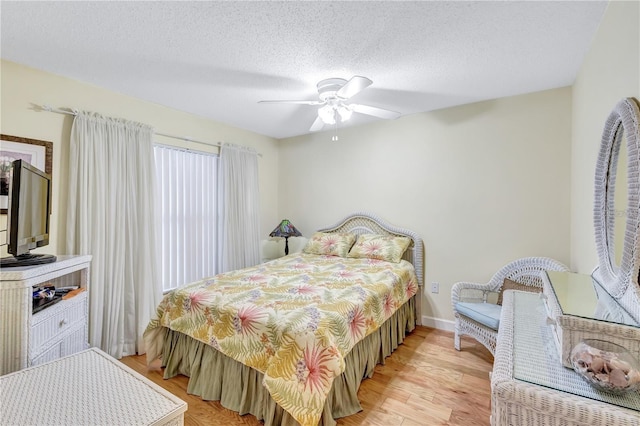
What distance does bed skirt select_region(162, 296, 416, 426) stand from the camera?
5.68 feet

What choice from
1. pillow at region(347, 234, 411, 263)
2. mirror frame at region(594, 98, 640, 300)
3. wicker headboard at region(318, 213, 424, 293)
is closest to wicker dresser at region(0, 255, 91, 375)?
pillow at region(347, 234, 411, 263)

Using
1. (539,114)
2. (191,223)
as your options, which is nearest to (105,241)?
(191,223)

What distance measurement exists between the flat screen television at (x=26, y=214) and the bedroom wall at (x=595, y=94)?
3.13 metres

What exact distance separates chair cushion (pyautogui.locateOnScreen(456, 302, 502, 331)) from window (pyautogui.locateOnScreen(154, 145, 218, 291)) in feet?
9.61

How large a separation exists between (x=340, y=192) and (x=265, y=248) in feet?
4.61

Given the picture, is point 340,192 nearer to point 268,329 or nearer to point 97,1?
point 268,329

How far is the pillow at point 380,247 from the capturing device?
3180 mm

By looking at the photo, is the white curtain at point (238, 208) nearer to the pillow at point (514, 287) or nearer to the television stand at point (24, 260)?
the television stand at point (24, 260)

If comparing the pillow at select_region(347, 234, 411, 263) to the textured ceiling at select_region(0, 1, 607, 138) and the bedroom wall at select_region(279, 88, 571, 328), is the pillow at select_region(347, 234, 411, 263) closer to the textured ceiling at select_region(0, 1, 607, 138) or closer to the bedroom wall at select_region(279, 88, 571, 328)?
the bedroom wall at select_region(279, 88, 571, 328)

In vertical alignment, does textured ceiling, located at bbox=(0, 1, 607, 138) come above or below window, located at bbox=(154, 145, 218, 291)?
above

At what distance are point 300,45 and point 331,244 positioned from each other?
7.59 ft

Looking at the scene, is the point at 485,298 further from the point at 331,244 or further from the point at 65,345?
the point at 65,345

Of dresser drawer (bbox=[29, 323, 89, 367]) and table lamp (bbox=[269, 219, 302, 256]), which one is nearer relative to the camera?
dresser drawer (bbox=[29, 323, 89, 367])

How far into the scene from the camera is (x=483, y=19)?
5.44 feet
